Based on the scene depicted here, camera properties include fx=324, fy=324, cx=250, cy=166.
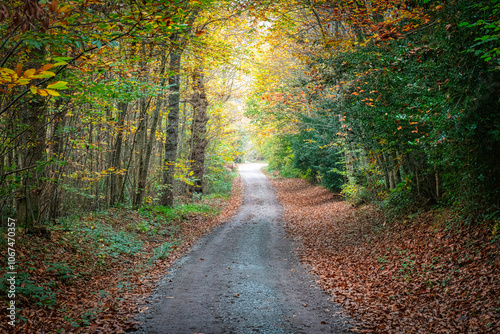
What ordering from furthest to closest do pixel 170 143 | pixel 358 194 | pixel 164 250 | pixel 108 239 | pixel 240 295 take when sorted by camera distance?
1. pixel 358 194
2. pixel 170 143
3. pixel 164 250
4. pixel 108 239
5. pixel 240 295

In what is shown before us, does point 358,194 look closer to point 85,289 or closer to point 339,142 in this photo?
point 339,142

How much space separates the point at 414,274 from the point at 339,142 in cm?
882

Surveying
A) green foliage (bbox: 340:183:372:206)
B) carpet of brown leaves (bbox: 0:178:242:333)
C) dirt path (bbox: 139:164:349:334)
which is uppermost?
green foliage (bbox: 340:183:372:206)

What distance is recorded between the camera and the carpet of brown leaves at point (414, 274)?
16.6 ft

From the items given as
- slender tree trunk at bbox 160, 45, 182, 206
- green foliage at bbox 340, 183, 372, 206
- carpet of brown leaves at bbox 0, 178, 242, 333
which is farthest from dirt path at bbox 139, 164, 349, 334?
green foliage at bbox 340, 183, 372, 206

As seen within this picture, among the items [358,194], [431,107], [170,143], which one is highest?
[431,107]

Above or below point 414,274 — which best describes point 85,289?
below


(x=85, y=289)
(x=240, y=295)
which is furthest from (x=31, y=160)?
(x=240, y=295)

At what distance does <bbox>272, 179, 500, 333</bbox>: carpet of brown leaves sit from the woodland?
0.04 m

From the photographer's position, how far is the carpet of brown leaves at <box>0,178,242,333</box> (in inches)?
188

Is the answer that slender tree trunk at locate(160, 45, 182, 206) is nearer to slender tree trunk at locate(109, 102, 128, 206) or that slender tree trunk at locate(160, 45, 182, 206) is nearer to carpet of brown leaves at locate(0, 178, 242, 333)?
slender tree trunk at locate(109, 102, 128, 206)

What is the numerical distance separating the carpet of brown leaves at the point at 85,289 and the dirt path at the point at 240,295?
0.38 metres

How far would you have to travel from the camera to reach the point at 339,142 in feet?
49.0

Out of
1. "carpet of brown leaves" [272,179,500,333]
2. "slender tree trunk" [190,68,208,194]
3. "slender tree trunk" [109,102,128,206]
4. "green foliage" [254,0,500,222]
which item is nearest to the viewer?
"carpet of brown leaves" [272,179,500,333]
